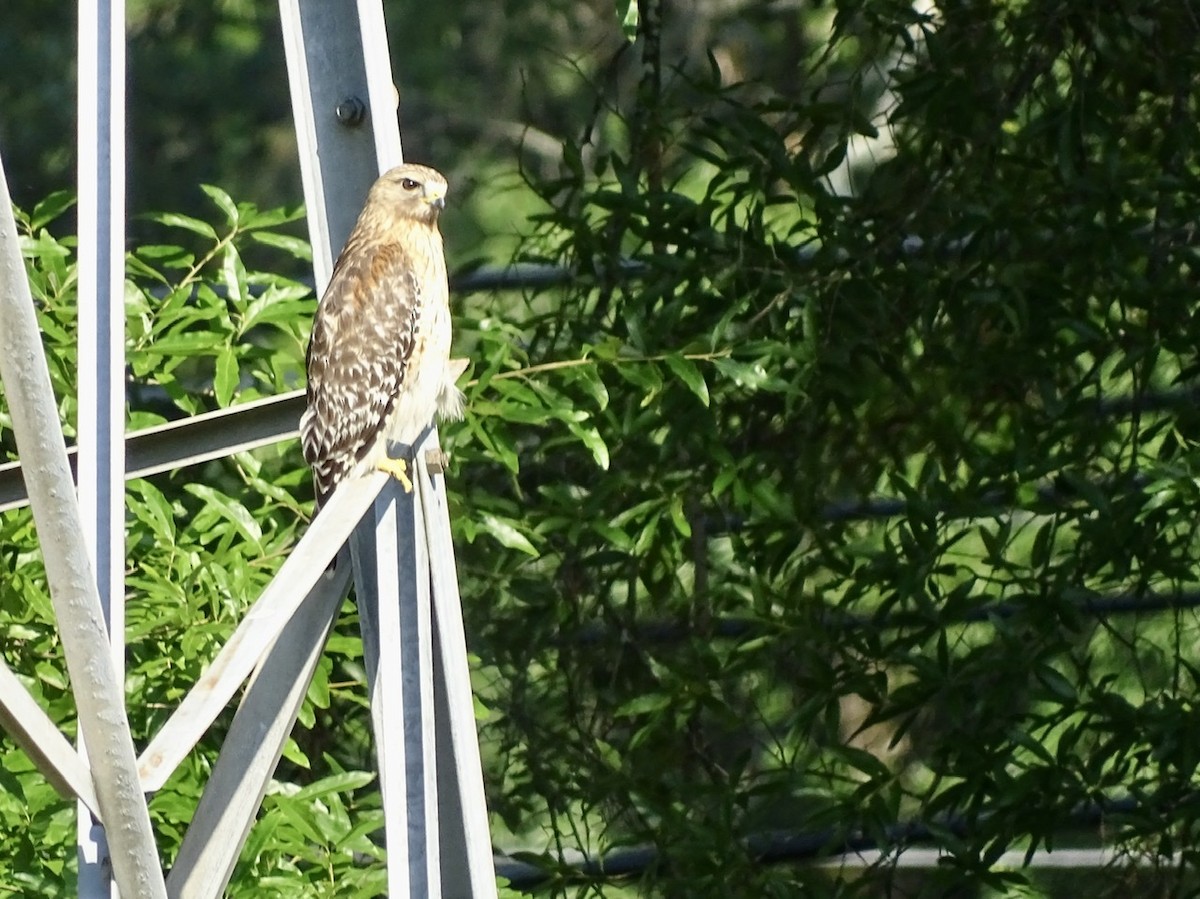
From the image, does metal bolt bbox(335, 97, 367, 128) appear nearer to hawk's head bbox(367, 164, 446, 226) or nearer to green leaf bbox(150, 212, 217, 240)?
hawk's head bbox(367, 164, 446, 226)

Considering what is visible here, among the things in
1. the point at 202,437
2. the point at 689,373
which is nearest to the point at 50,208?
the point at 689,373

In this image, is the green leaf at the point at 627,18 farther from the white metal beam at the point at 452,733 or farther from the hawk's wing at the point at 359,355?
the white metal beam at the point at 452,733

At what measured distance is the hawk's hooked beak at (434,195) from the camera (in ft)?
9.87

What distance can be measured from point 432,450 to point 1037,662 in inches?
67.8

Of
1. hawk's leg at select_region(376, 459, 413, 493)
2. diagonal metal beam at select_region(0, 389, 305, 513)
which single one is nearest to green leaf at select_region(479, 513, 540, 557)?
hawk's leg at select_region(376, 459, 413, 493)

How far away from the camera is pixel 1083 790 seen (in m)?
3.29

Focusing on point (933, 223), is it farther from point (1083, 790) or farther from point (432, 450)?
point (432, 450)

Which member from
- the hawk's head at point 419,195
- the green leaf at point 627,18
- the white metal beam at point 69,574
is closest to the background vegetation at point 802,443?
the hawk's head at point 419,195

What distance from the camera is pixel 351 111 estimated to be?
1818 millimetres

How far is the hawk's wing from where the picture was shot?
9.37 feet

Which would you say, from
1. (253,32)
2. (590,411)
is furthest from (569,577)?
(253,32)

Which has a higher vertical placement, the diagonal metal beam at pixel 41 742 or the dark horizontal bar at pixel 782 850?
the dark horizontal bar at pixel 782 850

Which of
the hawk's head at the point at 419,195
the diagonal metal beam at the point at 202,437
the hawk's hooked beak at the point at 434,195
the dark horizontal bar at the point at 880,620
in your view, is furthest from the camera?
the dark horizontal bar at the point at 880,620

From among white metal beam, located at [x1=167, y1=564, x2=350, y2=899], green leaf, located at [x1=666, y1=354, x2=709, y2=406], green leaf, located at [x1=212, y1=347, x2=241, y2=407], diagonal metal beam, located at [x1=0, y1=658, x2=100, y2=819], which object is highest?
green leaf, located at [x1=666, y1=354, x2=709, y2=406]
